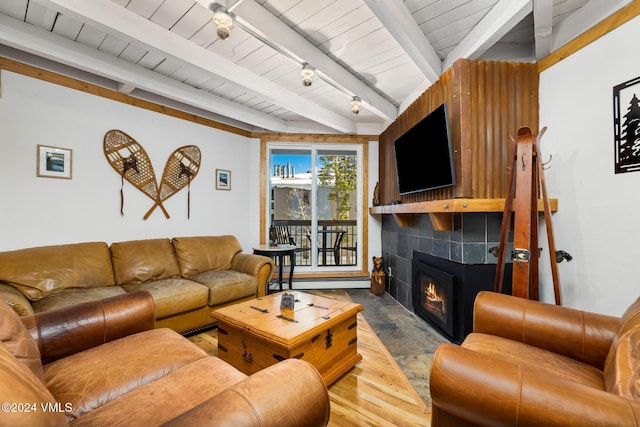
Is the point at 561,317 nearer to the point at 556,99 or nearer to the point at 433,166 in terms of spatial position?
the point at 433,166

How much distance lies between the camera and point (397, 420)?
1543 mm

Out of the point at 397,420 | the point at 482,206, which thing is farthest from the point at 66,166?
the point at 482,206

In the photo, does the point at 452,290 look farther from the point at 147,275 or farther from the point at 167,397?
the point at 147,275

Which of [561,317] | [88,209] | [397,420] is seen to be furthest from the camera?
[88,209]

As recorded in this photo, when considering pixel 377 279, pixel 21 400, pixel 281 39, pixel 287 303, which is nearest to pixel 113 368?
pixel 21 400

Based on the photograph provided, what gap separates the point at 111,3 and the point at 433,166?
2703 millimetres

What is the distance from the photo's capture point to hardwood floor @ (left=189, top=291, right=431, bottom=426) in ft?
5.09

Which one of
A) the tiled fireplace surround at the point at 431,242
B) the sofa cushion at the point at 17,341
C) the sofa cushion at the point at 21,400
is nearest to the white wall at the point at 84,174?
the sofa cushion at the point at 17,341

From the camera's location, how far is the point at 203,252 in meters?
3.31

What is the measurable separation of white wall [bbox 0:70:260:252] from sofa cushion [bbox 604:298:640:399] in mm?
3783

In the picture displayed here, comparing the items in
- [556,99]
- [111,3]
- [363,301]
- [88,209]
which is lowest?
[363,301]

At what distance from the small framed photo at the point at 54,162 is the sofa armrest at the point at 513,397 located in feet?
11.1

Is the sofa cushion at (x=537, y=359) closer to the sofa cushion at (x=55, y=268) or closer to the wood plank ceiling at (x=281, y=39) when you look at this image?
the wood plank ceiling at (x=281, y=39)

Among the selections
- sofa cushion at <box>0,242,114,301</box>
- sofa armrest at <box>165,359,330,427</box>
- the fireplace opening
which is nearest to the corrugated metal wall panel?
the fireplace opening
